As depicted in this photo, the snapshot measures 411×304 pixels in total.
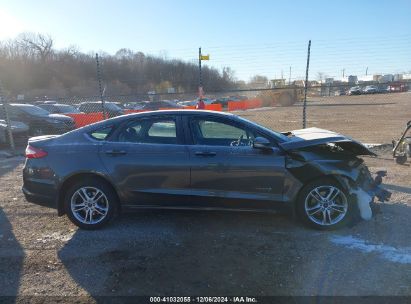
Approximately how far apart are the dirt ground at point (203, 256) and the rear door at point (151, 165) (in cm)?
47

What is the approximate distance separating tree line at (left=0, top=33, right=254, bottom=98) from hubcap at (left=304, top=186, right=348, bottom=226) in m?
52.6

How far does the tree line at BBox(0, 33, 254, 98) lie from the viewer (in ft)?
202

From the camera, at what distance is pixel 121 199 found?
15.6 ft

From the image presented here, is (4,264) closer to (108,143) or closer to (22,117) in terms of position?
(108,143)

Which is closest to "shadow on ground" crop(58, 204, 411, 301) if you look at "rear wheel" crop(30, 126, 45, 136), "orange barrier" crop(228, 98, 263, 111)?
"rear wheel" crop(30, 126, 45, 136)

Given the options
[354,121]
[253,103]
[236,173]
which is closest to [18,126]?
[236,173]

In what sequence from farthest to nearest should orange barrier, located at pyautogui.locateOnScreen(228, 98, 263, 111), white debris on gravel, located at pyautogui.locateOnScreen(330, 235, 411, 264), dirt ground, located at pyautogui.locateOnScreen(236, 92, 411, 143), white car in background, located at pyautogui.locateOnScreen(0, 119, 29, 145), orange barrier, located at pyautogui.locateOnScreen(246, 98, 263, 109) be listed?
orange barrier, located at pyautogui.locateOnScreen(246, 98, 263, 109)
orange barrier, located at pyautogui.locateOnScreen(228, 98, 263, 111)
dirt ground, located at pyautogui.locateOnScreen(236, 92, 411, 143)
white car in background, located at pyautogui.locateOnScreen(0, 119, 29, 145)
white debris on gravel, located at pyautogui.locateOnScreen(330, 235, 411, 264)

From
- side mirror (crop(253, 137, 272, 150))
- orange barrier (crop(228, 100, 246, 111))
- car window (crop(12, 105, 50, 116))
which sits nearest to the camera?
side mirror (crop(253, 137, 272, 150))

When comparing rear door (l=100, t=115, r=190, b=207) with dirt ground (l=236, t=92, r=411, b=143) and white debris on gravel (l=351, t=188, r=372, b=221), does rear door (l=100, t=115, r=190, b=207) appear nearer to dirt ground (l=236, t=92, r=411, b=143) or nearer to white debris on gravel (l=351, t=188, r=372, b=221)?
white debris on gravel (l=351, t=188, r=372, b=221)

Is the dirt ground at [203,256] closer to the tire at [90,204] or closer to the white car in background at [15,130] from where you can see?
the tire at [90,204]

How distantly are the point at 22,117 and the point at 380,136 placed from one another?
44.9 feet

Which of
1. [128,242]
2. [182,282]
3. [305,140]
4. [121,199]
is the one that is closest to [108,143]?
[121,199]

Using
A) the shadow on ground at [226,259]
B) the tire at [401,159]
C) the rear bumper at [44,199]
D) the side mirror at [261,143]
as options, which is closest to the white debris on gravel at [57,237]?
the shadow on ground at [226,259]

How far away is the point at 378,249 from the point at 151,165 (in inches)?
112
